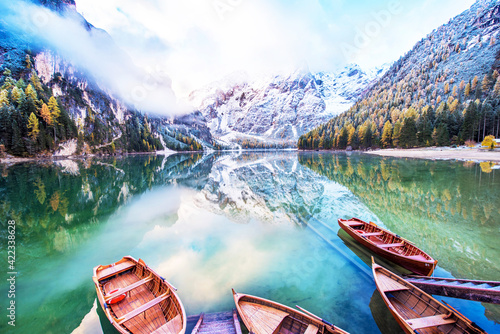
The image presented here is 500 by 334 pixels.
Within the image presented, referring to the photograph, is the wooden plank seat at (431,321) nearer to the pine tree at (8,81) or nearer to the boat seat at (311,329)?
the boat seat at (311,329)

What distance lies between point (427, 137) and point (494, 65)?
Answer: 81446mm

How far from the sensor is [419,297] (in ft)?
22.6

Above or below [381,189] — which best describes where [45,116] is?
above

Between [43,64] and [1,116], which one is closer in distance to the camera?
[1,116]

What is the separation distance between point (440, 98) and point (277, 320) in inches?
6211

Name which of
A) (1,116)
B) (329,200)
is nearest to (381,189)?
(329,200)

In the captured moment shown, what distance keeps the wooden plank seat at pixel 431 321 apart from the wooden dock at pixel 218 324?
4788 mm

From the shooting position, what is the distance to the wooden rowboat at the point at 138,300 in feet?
19.5

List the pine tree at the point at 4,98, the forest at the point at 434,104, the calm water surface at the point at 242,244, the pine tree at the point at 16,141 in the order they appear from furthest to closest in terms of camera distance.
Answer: the forest at the point at 434,104, the pine tree at the point at 4,98, the pine tree at the point at 16,141, the calm water surface at the point at 242,244

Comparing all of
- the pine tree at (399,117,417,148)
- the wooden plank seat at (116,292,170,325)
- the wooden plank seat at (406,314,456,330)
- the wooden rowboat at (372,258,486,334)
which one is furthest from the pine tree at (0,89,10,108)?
the pine tree at (399,117,417,148)

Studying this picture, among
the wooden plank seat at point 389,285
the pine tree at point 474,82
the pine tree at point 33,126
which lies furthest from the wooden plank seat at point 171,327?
the pine tree at point 474,82

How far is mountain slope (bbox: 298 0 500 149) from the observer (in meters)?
76.2

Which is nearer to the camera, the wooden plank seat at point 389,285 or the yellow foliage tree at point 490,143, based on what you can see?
the wooden plank seat at point 389,285

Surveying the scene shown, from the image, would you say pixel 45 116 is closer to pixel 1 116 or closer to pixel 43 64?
pixel 1 116
